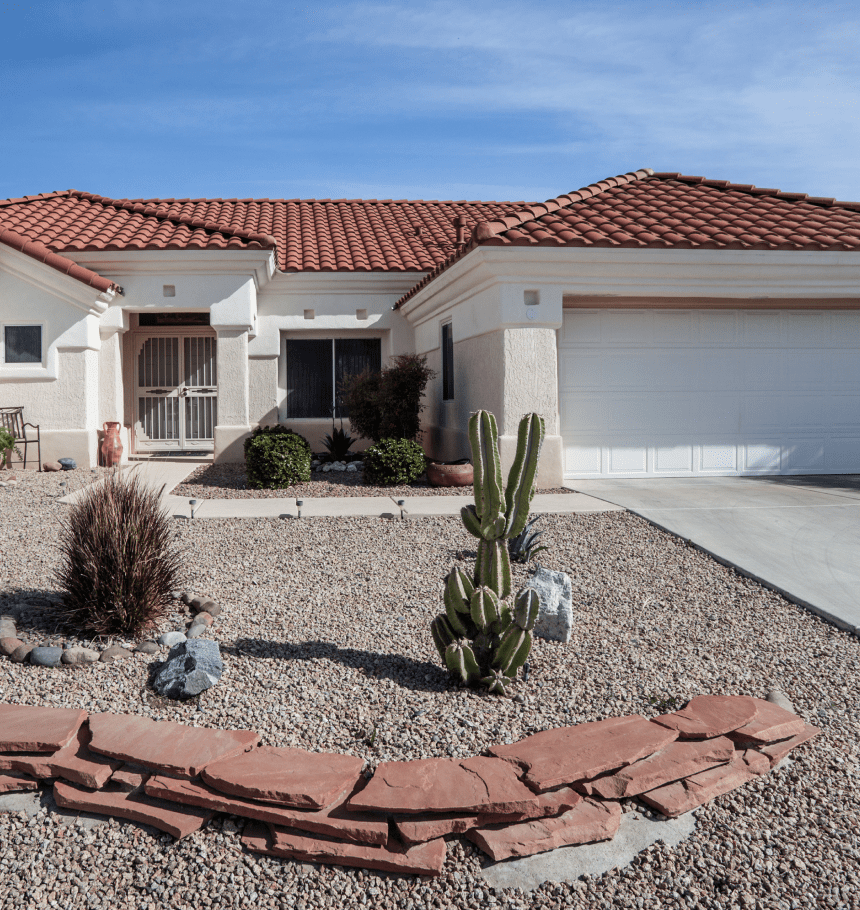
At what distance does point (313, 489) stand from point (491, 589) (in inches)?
263

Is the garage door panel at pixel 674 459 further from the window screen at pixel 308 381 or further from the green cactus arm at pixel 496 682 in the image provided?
the green cactus arm at pixel 496 682

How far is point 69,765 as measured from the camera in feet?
10.00

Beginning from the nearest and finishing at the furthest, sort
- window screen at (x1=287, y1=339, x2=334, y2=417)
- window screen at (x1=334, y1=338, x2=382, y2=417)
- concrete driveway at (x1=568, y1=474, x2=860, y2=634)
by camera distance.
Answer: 1. concrete driveway at (x1=568, y1=474, x2=860, y2=634)
2. window screen at (x1=287, y1=339, x2=334, y2=417)
3. window screen at (x1=334, y1=338, x2=382, y2=417)

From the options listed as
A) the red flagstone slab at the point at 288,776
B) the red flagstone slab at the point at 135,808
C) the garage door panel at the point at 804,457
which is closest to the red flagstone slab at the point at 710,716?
the red flagstone slab at the point at 288,776

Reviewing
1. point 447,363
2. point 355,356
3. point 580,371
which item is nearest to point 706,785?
point 580,371

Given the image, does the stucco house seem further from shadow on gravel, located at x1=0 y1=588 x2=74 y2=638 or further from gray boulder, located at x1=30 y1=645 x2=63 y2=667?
gray boulder, located at x1=30 y1=645 x2=63 y2=667

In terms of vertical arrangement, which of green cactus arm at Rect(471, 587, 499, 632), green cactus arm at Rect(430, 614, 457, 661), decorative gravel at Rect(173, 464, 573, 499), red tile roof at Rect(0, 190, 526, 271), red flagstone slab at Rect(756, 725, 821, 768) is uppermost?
red tile roof at Rect(0, 190, 526, 271)

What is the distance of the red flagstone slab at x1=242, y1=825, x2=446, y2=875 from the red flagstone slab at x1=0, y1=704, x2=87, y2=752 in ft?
3.20

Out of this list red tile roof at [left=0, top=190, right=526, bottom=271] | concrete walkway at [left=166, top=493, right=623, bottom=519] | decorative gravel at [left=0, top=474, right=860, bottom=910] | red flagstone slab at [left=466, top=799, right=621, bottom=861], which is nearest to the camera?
decorative gravel at [left=0, top=474, right=860, bottom=910]

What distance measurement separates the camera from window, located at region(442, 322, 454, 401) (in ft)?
43.0

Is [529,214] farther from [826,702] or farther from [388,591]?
[826,702]

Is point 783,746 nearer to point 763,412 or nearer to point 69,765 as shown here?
point 69,765

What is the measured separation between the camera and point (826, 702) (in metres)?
3.93

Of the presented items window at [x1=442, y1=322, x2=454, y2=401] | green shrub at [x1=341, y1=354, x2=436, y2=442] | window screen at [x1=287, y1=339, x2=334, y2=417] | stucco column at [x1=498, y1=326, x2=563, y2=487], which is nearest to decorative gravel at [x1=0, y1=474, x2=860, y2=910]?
stucco column at [x1=498, y1=326, x2=563, y2=487]
